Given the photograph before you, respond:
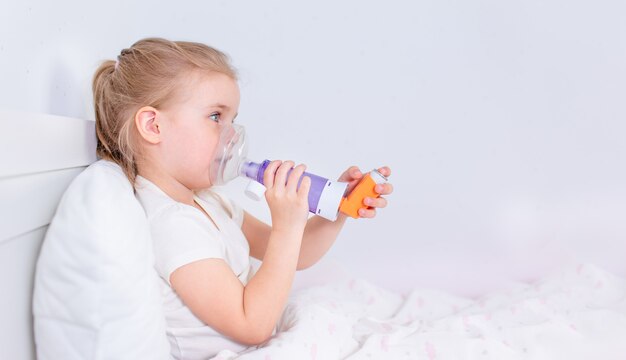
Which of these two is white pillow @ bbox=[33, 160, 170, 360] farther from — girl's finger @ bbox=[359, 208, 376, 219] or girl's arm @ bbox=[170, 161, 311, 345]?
girl's finger @ bbox=[359, 208, 376, 219]

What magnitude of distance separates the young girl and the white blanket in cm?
7

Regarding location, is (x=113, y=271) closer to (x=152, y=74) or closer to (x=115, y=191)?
(x=115, y=191)

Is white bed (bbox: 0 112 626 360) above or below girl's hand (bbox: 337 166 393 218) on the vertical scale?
below

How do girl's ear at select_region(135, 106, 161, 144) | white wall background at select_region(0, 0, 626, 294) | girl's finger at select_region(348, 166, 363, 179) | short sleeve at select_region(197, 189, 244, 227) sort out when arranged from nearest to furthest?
girl's ear at select_region(135, 106, 161, 144) → girl's finger at select_region(348, 166, 363, 179) → short sleeve at select_region(197, 189, 244, 227) → white wall background at select_region(0, 0, 626, 294)

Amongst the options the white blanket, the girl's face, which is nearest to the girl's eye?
the girl's face

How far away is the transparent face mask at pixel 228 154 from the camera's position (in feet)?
3.72

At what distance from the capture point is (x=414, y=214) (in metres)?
1.89

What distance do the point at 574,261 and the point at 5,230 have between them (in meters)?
1.58

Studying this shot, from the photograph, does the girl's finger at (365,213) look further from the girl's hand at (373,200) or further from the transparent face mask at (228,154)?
the transparent face mask at (228,154)

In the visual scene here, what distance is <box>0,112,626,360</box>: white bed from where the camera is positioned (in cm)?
76

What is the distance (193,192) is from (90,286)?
43cm

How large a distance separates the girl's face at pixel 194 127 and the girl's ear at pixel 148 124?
13 millimetres

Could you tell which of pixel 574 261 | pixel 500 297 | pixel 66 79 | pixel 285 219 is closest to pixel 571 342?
pixel 500 297

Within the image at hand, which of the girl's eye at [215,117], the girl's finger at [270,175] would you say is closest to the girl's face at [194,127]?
the girl's eye at [215,117]
